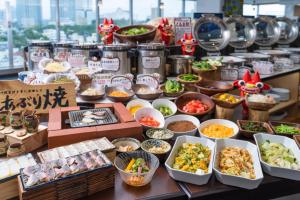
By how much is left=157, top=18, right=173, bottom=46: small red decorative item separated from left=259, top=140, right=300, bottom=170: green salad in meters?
2.05

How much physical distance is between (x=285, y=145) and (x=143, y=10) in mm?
8207

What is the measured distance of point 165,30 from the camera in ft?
11.8

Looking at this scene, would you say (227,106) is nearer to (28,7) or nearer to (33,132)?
(33,132)

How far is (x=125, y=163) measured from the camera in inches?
64.0

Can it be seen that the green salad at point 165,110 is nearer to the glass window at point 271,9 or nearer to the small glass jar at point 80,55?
the small glass jar at point 80,55

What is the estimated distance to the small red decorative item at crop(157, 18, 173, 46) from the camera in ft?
11.8

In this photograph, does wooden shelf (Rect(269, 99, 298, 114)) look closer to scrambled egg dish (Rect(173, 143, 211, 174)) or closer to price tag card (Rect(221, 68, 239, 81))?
price tag card (Rect(221, 68, 239, 81))

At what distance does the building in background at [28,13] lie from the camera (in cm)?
716

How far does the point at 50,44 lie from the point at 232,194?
2670 millimetres

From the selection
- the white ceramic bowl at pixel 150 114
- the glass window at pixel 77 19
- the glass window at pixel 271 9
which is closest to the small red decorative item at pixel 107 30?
the white ceramic bowl at pixel 150 114

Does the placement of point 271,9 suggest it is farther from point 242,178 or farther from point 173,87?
point 242,178

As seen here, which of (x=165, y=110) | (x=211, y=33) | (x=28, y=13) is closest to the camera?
(x=165, y=110)

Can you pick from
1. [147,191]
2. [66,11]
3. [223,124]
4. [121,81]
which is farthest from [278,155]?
[66,11]

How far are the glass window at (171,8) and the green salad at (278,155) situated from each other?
8.50 meters
